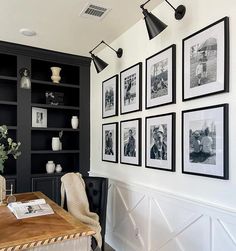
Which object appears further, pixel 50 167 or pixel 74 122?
pixel 74 122

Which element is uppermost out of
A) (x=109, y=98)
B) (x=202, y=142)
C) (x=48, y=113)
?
(x=109, y=98)

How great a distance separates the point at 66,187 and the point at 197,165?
4.61 feet

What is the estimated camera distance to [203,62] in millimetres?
1963

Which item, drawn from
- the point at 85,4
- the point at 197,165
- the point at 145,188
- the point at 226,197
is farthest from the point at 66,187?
the point at 85,4

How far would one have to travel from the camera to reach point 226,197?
1.76m

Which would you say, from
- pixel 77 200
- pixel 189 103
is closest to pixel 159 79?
pixel 189 103

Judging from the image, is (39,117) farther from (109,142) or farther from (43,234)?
(43,234)

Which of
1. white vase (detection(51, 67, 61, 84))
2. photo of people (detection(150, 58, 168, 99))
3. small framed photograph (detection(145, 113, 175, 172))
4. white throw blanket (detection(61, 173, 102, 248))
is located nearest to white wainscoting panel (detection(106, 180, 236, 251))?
small framed photograph (detection(145, 113, 175, 172))

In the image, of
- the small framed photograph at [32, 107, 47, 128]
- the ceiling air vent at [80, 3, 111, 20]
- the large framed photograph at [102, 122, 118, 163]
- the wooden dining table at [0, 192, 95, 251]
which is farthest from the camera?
the small framed photograph at [32, 107, 47, 128]

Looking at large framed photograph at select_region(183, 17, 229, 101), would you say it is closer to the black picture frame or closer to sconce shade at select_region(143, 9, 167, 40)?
sconce shade at select_region(143, 9, 167, 40)

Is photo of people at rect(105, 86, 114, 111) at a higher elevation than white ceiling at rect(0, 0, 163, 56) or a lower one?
lower

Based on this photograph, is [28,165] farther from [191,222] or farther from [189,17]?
[189,17]

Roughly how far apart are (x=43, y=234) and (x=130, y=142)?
1479 millimetres

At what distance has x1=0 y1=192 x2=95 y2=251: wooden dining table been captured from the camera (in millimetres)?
1541
